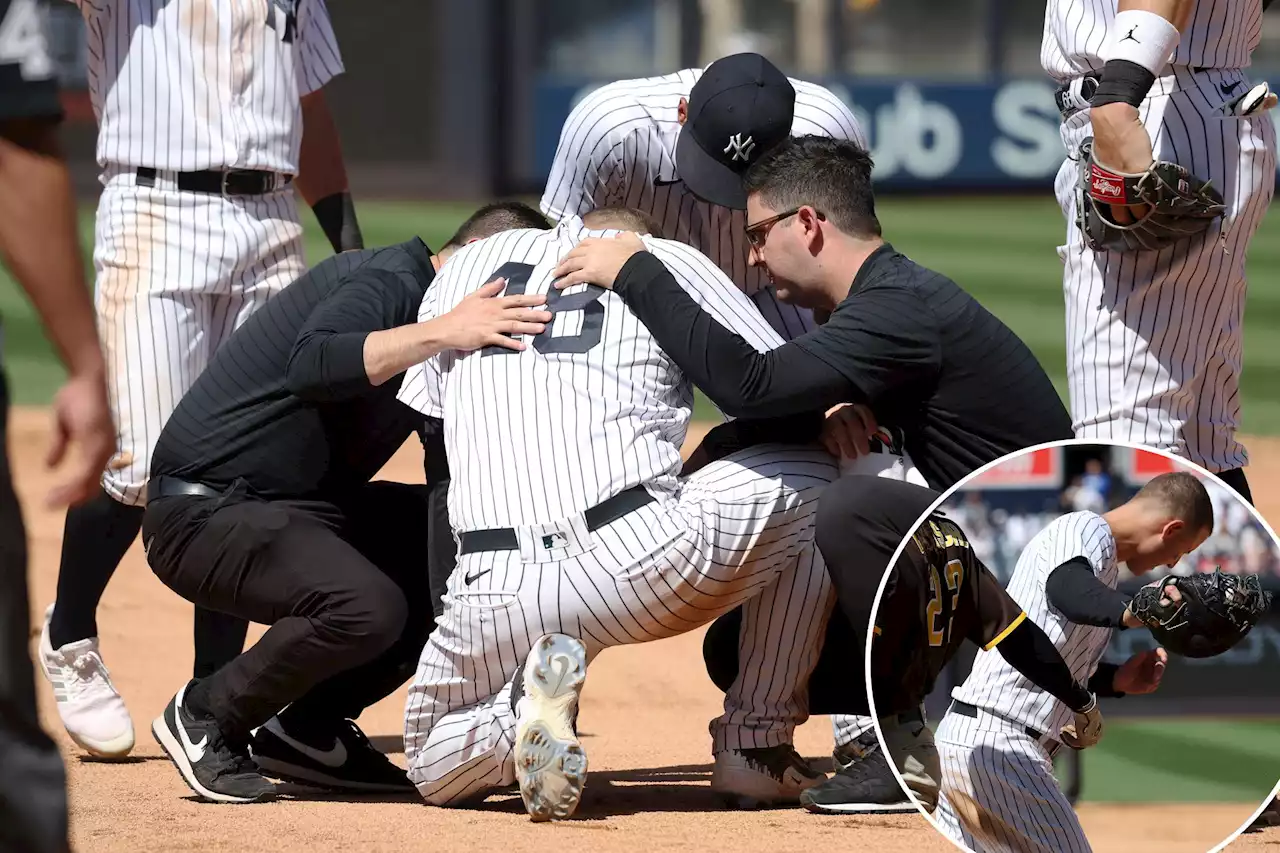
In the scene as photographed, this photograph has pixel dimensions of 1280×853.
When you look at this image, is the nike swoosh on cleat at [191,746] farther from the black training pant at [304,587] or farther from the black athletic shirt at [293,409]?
the black athletic shirt at [293,409]

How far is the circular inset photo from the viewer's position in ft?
9.05

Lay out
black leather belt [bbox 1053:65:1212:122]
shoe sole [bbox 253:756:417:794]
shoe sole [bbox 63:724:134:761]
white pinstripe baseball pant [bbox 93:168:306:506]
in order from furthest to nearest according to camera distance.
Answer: white pinstripe baseball pant [bbox 93:168:306:506] < shoe sole [bbox 63:724:134:761] < shoe sole [bbox 253:756:417:794] < black leather belt [bbox 1053:65:1212:122]

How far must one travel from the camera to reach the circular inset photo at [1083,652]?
2.76m

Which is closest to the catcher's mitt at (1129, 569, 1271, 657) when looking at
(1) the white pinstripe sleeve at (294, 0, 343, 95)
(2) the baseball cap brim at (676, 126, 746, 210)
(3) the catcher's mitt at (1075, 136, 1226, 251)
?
(3) the catcher's mitt at (1075, 136, 1226, 251)

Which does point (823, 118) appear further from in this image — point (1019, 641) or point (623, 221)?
point (1019, 641)

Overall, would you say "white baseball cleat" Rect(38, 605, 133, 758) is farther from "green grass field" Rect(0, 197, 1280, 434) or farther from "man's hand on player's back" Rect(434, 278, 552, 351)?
"green grass field" Rect(0, 197, 1280, 434)

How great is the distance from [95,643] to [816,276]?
1.74 meters

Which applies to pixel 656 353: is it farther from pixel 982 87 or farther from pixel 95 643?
pixel 982 87

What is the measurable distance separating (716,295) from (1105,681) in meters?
0.89

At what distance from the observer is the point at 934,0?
1177cm

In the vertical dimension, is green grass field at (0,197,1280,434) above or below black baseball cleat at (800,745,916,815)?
below

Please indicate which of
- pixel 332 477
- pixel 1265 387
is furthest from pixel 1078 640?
pixel 1265 387

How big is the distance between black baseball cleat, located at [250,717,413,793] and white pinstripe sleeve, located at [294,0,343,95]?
1508 millimetres

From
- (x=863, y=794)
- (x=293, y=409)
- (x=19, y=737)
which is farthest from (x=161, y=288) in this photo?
(x=19, y=737)
